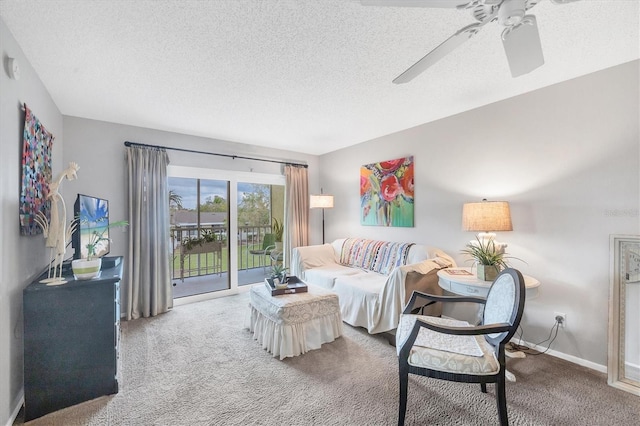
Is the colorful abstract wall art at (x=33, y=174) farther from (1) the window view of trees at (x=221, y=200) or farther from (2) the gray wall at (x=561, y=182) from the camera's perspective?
(2) the gray wall at (x=561, y=182)

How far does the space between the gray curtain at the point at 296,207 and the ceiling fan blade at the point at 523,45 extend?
11.9ft

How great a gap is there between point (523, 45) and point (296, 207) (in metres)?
3.87

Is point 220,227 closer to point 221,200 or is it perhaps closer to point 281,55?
point 221,200

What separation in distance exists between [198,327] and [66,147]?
2.57m

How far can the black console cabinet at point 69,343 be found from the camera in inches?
70.7

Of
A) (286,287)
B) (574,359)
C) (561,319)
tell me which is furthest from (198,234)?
(574,359)

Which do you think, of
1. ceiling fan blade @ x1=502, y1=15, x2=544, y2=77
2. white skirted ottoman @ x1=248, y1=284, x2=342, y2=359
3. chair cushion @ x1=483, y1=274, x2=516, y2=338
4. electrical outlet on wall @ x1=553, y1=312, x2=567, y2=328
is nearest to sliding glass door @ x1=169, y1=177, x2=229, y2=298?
white skirted ottoman @ x1=248, y1=284, x2=342, y2=359

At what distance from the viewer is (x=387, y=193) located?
403 centimetres

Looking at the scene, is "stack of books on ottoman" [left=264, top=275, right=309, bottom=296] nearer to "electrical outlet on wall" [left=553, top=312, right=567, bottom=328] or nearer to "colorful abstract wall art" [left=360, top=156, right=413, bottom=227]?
"colorful abstract wall art" [left=360, top=156, right=413, bottom=227]

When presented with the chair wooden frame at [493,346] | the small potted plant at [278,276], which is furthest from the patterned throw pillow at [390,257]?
the chair wooden frame at [493,346]

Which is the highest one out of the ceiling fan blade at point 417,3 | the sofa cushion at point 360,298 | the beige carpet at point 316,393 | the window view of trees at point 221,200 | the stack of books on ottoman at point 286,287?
the ceiling fan blade at point 417,3

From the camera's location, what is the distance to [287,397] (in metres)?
1.95

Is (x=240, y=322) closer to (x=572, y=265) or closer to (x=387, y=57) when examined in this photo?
(x=387, y=57)

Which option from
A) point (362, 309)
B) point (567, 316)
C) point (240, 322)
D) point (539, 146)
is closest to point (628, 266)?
point (567, 316)
